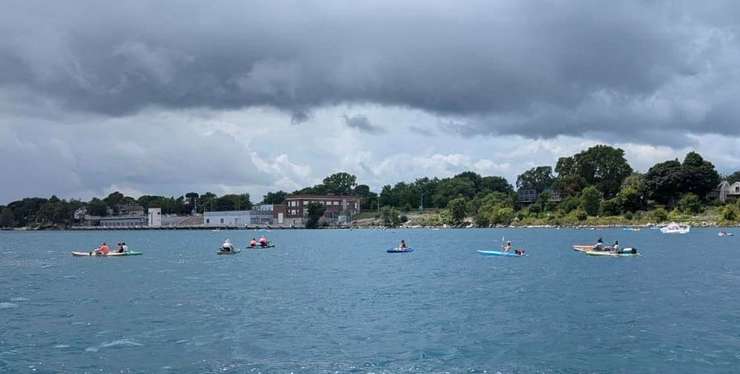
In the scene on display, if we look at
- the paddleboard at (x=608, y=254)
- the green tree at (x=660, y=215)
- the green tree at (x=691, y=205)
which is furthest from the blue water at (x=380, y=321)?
the green tree at (x=691, y=205)

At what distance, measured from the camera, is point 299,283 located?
59.4 m

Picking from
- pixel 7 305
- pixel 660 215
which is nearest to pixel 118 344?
pixel 7 305

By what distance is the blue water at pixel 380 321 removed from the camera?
94.8 feet

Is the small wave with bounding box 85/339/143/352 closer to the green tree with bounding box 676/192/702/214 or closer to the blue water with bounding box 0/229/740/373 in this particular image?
the blue water with bounding box 0/229/740/373

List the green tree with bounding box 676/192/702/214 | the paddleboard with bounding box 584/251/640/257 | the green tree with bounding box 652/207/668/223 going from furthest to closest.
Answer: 1. the green tree with bounding box 676/192/702/214
2. the green tree with bounding box 652/207/668/223
3. the paddleboard with bounding box 584/251/640/257

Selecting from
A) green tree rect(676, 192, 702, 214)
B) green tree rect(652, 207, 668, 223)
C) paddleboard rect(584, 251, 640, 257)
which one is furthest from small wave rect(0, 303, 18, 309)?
green tree rect(676, 192, 702, 214)

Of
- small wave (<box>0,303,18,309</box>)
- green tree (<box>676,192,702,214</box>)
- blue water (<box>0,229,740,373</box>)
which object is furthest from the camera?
green tree (<box>676,192,702,214</box>)

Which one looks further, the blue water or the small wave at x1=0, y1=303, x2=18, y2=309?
the small wave at x1=0, y1=303, x2=18, y2=309

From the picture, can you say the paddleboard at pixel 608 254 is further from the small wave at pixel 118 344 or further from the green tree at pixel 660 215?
the green tree at pixel 660 215

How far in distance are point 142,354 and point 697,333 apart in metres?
24.9

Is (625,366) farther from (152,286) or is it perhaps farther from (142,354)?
(152,286)

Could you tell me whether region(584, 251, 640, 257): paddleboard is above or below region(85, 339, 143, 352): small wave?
above

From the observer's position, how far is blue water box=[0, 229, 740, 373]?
94.8 feet

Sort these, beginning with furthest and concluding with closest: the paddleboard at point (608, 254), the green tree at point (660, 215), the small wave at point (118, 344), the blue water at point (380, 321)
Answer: the green tree at point (660, 215), the paddleboard at point (608, 254), the small wave at point (118, 344), the blue water at point (380, 321)
